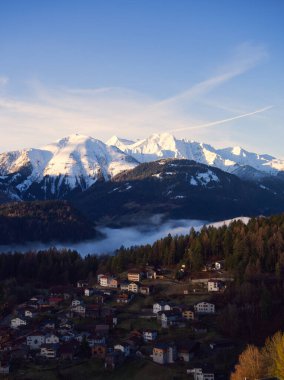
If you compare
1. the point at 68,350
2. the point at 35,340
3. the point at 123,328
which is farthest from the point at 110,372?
the point at 35,340

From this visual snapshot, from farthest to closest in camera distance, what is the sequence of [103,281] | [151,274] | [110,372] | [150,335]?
[151,274]
[103,281]
[150,335]
[110,372]

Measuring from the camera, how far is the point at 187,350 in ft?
264

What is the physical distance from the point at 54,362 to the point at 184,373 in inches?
766

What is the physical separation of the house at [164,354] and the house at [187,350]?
806 mm

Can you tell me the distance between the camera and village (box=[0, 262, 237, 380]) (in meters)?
80.4

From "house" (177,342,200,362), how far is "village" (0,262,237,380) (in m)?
0.14

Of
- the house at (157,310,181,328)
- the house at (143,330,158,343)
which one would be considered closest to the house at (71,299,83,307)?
the house at (157,310,181,328)

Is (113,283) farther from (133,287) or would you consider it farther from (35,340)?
(35,340)

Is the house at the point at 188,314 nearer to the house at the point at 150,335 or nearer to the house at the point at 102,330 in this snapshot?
the house at the point at 150,335

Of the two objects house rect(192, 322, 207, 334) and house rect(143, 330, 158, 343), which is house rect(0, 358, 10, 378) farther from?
house rect(192, 322, 207, 334)

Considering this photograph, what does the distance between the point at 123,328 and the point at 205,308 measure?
1437 centimetres

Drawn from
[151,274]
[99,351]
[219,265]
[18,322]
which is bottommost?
[99,351]

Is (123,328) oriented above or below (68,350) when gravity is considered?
above

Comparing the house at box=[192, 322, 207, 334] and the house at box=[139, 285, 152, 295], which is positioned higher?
the house at box=[139, 285, 152, 295]
